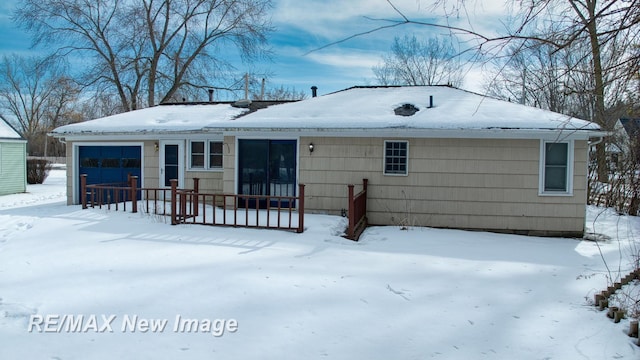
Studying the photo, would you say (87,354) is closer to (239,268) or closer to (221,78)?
(239,268)

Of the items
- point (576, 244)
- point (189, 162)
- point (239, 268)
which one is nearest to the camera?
point (239, 268)

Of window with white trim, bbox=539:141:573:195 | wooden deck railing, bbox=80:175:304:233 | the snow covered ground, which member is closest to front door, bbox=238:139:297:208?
wooden deck railing, bbox=80:175:304:233

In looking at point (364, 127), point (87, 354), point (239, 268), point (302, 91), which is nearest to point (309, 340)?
point (87, 354)

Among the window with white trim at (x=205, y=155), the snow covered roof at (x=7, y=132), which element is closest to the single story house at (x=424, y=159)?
the window with white trim at (x=205, y=155)

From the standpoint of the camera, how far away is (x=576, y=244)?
8336 mm

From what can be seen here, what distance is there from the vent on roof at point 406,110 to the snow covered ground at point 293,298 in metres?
3.51

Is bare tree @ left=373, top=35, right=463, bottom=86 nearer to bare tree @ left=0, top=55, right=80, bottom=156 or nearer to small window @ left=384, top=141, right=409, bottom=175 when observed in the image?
small window @ left=384, top=141, right=409, bottom=175

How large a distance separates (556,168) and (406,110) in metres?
3.53

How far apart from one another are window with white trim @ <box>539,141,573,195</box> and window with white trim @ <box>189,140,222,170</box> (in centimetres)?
805

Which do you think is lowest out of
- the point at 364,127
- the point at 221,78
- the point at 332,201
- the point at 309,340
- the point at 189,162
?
the point at 309,340

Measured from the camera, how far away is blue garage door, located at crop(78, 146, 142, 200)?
12.4 meters

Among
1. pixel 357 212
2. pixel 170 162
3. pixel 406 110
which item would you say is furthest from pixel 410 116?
pixel 170 162

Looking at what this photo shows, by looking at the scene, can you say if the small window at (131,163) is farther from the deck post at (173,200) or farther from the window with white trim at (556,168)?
the window with white trim at (556,168)

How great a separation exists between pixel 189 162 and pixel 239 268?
6997 mm
